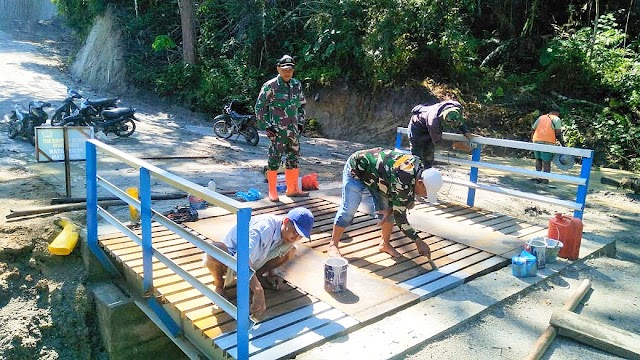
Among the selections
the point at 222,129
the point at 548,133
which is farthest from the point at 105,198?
the point at 548,133

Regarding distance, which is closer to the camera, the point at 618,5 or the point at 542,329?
the point at 542,329

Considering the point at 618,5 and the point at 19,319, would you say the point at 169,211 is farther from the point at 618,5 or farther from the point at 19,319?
A: the point at 618,5

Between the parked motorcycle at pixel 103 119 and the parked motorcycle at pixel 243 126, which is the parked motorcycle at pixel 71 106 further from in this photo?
the parked motorcycle at pixel 243 126

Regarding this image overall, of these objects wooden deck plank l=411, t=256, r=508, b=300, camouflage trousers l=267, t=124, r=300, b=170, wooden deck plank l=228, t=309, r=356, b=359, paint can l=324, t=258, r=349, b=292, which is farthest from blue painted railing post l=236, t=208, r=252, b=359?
camouflage trousers l=267, t=124, r=300, b=170

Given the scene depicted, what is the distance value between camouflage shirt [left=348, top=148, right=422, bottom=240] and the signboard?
3.13m

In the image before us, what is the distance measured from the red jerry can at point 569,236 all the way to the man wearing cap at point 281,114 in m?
A: 3.11

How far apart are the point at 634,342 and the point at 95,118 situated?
1081 cm

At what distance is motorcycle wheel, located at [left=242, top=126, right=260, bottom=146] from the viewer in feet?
39.0

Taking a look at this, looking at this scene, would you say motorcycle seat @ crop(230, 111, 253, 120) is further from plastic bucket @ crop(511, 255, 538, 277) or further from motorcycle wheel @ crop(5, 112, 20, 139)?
plastic bucket @ crop(511, 255, 538, 277)

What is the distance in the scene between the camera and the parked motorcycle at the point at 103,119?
423 inches

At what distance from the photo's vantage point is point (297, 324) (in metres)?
3.36

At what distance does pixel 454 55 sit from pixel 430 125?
8035 millimetres

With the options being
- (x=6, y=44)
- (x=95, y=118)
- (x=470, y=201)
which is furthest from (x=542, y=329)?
(x=6, y=44)

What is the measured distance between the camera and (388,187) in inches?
170
